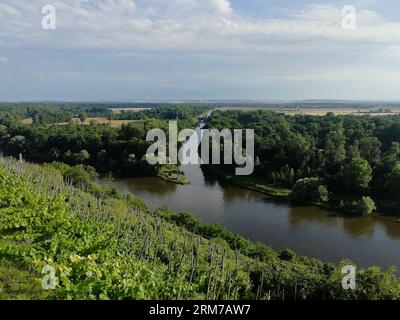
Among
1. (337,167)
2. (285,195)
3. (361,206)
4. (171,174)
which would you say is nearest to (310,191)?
(285,195)

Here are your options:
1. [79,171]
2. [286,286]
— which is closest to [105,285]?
[286,286]

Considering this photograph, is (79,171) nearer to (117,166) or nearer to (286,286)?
(117,166)

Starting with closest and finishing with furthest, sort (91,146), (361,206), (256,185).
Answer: (361,206), (256,185), (91,146)

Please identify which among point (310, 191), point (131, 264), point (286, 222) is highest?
point (131, 264)

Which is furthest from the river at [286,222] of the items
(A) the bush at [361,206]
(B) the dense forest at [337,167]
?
(B) the dense forest at [337,167]

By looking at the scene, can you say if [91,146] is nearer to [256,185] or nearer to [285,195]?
[256,185]

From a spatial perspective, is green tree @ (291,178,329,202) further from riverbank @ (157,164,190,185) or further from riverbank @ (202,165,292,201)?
riverbank @ (157,164,190,185)

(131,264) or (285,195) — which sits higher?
(131,264)

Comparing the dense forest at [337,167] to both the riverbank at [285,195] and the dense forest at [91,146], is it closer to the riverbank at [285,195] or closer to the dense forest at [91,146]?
the riverbank at [285,195]
